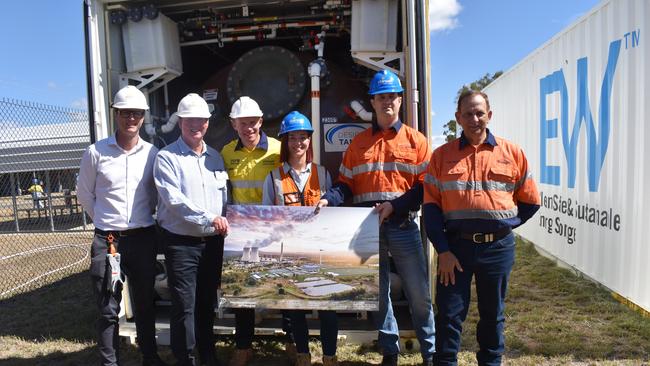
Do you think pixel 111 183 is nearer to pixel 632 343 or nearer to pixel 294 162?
pixel 294 162

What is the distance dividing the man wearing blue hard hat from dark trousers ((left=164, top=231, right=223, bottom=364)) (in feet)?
2.95

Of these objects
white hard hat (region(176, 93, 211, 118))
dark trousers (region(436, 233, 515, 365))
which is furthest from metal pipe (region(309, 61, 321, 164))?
dark trousers (region(436, 233, 515, 365))

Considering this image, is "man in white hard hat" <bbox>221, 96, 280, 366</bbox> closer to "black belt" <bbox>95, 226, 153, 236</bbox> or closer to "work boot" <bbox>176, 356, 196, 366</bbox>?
"black belt" <bbox>95, 226, 153, 236</bbox>

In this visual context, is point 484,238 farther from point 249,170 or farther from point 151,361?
point 151,361

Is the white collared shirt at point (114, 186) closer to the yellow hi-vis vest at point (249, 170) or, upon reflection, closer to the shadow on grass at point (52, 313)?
the yellow hi-vis vest at point (249, 170)

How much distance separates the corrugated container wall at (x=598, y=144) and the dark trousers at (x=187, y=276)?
394cm

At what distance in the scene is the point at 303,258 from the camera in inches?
123

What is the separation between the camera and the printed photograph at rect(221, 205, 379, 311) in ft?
10.1

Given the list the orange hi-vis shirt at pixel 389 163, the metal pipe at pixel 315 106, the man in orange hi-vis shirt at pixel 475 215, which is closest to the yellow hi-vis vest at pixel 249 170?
the orange hi-vis shirt at pixel 389 163

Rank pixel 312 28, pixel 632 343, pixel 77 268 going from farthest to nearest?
1. pixel 77 268
2. pixel 312 28
3. pixel 632 343

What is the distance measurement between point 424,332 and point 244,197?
62.5 inches

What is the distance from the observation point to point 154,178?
10.6ft

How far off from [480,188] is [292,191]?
123cm

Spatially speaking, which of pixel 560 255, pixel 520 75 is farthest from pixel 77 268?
pixel 520 75
